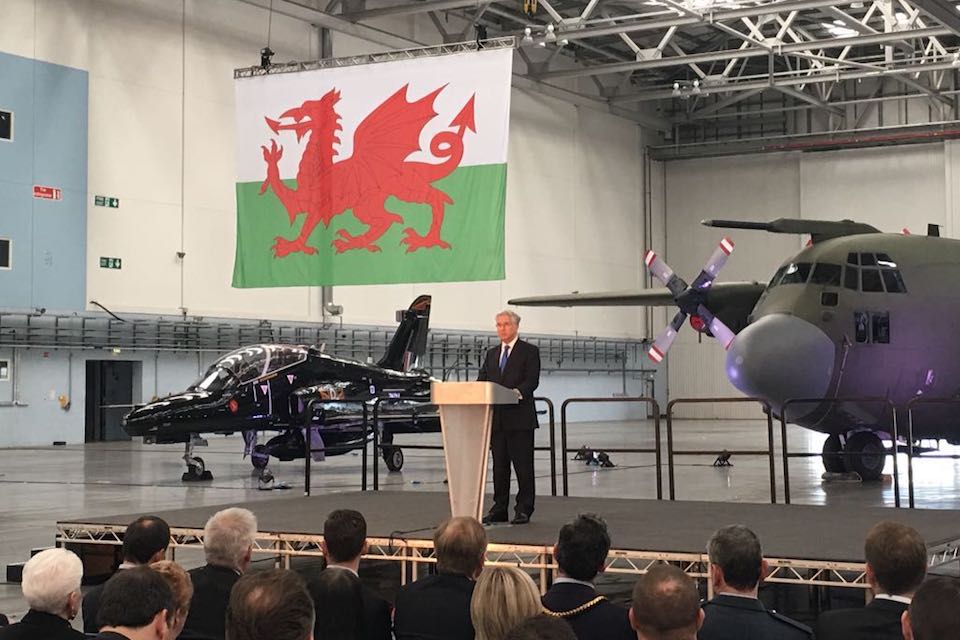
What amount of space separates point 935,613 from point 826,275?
12.7 meters

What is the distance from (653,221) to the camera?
152 feet

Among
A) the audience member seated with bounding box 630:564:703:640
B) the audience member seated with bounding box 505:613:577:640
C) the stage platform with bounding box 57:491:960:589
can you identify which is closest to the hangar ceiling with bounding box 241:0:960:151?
the stage platform with bounding box 57:491:960:589

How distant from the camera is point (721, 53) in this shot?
35500 mm

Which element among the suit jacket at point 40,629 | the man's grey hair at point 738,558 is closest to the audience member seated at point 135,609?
the suit jacket at point 40,629

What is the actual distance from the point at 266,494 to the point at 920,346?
8842 millimetres

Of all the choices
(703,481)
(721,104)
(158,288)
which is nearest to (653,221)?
(721,104)

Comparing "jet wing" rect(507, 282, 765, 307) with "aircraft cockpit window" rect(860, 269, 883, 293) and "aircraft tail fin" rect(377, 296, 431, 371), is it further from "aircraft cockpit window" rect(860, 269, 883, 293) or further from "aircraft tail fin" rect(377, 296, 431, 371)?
"aircraft cockpit window" rect(860, 269, 883, 293)

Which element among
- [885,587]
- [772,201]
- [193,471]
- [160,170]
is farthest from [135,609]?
[772,201]

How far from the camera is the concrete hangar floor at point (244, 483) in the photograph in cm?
1377

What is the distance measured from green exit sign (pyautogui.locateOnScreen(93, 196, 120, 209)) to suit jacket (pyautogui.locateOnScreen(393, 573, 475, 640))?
24.4m

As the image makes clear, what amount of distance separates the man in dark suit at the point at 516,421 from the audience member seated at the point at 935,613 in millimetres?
6091

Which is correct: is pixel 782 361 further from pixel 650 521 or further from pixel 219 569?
pixel 219 569

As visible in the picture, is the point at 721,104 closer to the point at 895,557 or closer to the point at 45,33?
the point at 45,33

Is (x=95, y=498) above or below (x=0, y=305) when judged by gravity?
below
